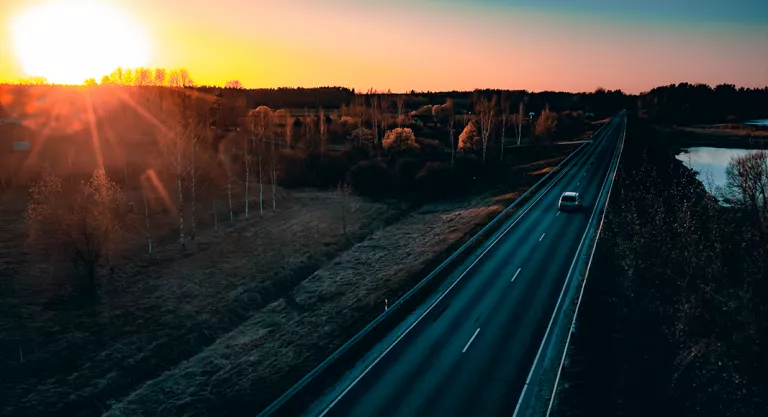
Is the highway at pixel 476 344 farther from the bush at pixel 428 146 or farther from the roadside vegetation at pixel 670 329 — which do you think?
the bush at pixel 428 146

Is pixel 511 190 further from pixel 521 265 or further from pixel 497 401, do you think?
pixel 497 401

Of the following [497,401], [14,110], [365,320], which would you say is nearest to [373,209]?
[365,320]

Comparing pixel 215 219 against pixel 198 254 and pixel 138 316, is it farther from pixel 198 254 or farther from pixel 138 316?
pixel 138 316

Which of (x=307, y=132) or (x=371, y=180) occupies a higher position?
(x=307, y=132)

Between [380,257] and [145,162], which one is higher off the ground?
[145,162]

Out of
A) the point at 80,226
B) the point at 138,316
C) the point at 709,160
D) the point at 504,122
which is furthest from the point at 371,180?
the point at 709,160

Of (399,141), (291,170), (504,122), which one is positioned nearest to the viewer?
(291,170)

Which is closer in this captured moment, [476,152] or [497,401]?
[497,401]

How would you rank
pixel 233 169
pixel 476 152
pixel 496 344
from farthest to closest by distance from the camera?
pixel 476 152
pixel 233 169
pixel 496 344
